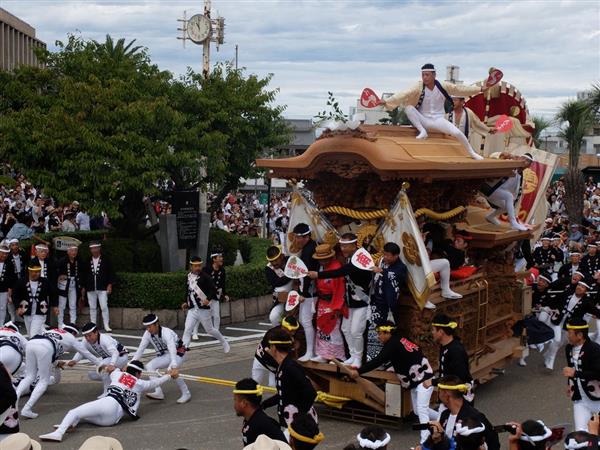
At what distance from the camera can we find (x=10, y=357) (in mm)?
9953

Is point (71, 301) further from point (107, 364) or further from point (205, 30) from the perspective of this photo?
point (205, 30)

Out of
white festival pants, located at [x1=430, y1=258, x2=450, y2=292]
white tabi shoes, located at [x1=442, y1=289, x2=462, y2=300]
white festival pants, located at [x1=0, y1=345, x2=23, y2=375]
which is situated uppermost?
white festival pants, located at [x1=430, y1=258, x2=450, y2=292]

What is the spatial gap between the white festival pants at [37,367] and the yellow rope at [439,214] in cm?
492

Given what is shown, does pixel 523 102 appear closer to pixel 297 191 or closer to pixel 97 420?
pixel 297 191

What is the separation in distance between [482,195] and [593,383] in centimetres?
490

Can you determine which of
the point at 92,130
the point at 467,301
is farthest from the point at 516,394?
the point at 92,130

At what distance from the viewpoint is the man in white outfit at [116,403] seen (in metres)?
9.40

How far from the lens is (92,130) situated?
16.0 metres

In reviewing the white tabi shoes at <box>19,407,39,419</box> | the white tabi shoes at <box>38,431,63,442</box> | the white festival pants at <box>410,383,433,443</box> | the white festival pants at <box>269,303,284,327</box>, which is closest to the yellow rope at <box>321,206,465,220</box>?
the white festival pants at <box>269,303,284,327</box>

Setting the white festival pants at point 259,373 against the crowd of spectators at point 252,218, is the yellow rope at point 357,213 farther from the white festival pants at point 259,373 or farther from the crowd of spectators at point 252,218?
the crowd of spectators at point 252,218

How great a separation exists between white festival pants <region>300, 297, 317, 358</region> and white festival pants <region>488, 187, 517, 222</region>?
12.2ft

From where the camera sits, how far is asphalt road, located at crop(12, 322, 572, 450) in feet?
30.4

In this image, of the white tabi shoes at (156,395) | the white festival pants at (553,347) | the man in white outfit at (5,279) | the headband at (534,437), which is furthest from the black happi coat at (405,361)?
the man in white outfit at (5,279)

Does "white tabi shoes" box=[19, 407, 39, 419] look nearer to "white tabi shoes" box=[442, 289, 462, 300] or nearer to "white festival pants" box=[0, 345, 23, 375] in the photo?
"white festival pants" box=[0, 345, 23, 375]
